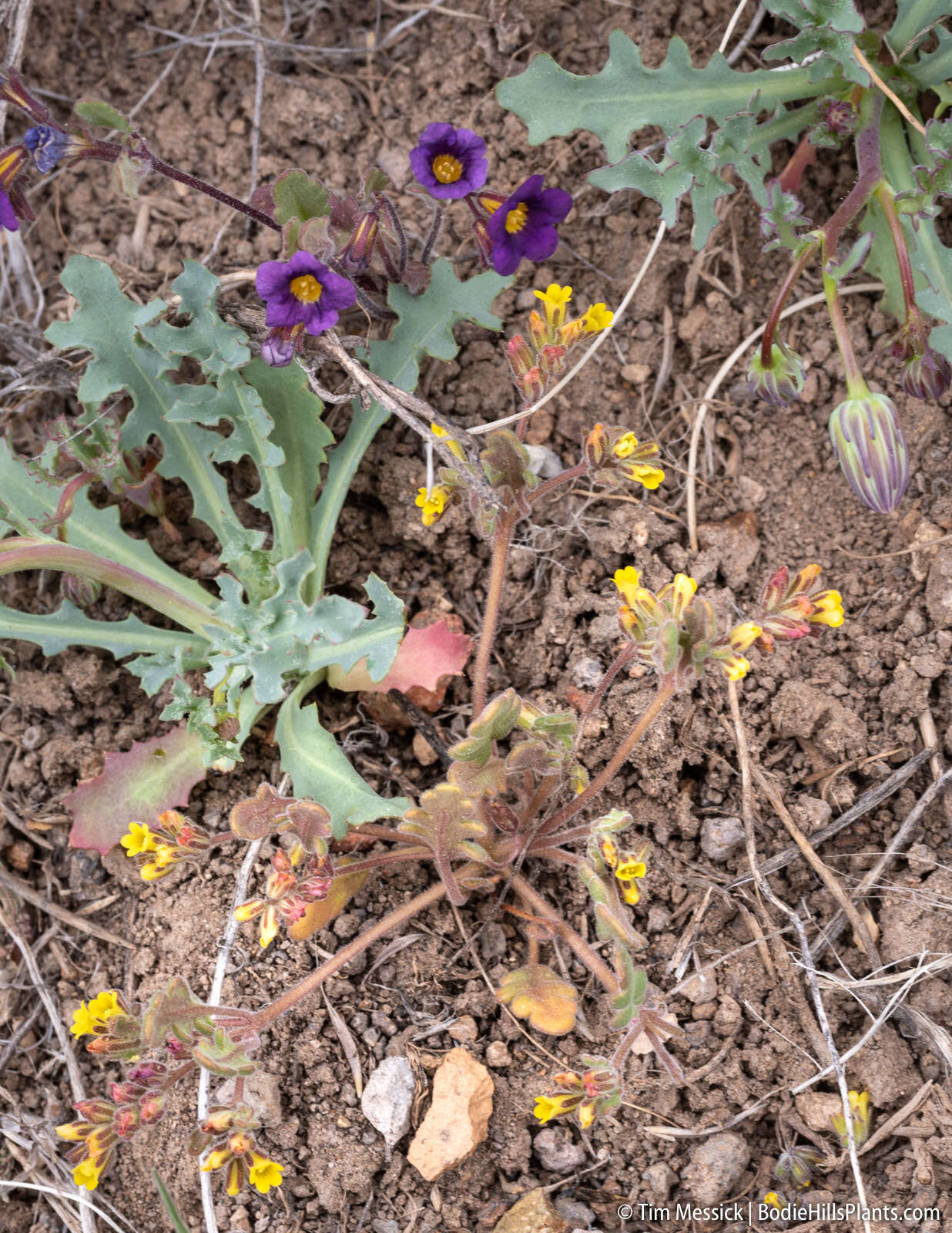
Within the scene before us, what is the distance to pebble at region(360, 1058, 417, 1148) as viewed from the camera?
228 centimetres

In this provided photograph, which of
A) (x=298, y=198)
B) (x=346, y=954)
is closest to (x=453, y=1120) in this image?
(x=346, y=954)

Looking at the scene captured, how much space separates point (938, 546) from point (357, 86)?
6.99ft

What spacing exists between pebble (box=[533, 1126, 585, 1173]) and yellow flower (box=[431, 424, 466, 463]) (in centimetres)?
154

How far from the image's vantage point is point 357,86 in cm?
311

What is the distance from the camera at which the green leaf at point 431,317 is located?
108 inches

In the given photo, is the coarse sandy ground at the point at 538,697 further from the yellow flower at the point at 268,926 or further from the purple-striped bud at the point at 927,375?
the yellow flower at the point at 268,926

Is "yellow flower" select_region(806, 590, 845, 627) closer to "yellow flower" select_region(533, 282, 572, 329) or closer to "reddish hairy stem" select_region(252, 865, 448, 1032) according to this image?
"yellow flower" select_region(533, 282, 572, 329)

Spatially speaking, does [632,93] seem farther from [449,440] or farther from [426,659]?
[426,659]

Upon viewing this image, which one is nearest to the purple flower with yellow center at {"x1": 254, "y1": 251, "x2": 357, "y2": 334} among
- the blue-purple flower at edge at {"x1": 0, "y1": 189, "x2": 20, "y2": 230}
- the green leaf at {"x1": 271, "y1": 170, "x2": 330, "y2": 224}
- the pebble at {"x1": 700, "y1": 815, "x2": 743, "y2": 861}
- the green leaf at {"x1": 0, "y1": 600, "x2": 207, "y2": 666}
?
the green leaf at {"x1": 271, "y1": 170, "x2": 330, "y2": 224}

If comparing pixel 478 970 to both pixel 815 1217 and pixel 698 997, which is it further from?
pixel 815 1217

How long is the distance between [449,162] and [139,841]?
5.66ft

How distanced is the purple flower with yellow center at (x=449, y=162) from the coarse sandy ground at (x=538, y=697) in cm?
46

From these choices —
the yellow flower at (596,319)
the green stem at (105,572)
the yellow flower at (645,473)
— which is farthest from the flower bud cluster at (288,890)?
the yellow flower at (596,319)

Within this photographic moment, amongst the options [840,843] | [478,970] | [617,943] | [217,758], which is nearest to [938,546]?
[840,843]
